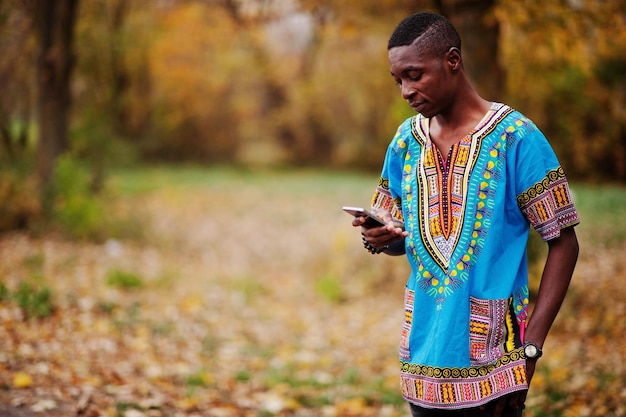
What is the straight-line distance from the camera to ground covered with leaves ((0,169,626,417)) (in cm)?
500

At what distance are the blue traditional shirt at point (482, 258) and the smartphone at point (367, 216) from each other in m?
0.19

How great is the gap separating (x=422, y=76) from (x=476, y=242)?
60 cm

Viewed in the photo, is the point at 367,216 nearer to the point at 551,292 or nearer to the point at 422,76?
the point at 422,76

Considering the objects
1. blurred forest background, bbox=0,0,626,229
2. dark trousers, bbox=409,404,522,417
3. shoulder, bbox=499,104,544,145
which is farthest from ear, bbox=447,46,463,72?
blurred forest background, bbox=0,0,626,229

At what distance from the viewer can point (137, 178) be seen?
960 inches

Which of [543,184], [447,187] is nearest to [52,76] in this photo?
[447,187]

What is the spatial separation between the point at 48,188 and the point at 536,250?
8.37 meters

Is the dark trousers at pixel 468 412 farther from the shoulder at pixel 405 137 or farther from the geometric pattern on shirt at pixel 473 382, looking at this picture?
the shoulder at pixel 405 137

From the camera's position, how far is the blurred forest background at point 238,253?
5.34 metres

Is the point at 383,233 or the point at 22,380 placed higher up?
the point at 383,233

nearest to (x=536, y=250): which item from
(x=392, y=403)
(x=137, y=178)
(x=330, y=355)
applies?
(x=330, y=355)

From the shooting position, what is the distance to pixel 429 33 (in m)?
2.30

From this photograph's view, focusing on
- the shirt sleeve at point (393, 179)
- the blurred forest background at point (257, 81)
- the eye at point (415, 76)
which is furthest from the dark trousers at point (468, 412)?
the blurred forest background at point (257, 81)

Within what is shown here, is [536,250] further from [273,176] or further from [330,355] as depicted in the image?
[273,176]
